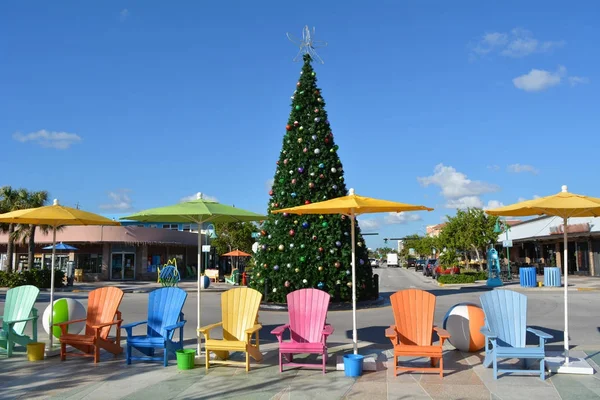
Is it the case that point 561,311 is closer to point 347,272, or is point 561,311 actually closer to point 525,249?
point 347,272

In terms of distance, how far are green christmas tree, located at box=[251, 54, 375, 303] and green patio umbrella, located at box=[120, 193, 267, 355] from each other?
288 inches

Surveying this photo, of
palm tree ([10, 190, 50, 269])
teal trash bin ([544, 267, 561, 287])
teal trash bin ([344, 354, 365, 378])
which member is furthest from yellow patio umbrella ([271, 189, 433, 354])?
palm tree ([10, 190, 50, 269])

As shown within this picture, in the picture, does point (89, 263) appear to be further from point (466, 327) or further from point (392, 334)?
point (392, 334)

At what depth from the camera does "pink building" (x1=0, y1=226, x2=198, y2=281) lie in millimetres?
37062

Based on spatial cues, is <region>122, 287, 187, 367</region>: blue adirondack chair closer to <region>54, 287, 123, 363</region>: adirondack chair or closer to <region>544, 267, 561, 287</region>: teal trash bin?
<region>54, 287, 123, 363</region>: adirondack chair

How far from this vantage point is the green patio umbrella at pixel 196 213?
8.45 m

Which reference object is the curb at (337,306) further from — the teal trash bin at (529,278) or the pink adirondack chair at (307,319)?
the teal trash bin at (529,278)

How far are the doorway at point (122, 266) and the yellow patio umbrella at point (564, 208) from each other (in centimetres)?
3418

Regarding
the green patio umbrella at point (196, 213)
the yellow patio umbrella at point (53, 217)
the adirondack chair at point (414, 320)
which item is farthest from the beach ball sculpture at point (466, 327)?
the yellow patio umbrella at point (53, 217)

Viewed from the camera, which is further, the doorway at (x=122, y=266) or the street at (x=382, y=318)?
the doorway at (x=122, y=266)

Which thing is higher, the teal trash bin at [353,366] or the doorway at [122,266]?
the doorway at [122,266]

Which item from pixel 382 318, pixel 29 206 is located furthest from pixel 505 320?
pixel 29 206

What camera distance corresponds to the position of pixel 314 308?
8039mm

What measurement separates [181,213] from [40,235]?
113 ft
